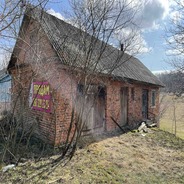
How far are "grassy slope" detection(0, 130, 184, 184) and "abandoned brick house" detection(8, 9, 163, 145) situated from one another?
3.91ft

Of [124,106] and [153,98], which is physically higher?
[153,98]

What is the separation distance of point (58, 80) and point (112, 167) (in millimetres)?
3285

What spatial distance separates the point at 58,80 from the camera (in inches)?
240

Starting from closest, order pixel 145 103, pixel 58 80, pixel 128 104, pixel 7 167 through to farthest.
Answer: pixel 7 167, pixel 58 80, pixel 128 104, pixel 145 103

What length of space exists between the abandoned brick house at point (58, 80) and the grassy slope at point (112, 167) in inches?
46.9

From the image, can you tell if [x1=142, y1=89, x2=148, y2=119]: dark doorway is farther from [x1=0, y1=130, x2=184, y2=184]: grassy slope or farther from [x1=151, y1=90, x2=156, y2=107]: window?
[x1=0, y1=130, x2=184, y2=184]: grassy slope

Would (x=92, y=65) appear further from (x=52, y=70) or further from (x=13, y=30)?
(x=13, y=30)

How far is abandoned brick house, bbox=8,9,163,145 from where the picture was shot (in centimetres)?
506

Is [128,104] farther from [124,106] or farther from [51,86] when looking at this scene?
[51,86]

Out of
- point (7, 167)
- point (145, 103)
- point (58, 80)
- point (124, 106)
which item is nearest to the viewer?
point (7, 167)

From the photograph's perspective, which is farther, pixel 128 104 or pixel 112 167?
pixel 128 104

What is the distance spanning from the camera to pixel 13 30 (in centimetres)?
396

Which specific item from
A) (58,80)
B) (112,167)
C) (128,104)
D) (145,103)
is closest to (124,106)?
(128,104)

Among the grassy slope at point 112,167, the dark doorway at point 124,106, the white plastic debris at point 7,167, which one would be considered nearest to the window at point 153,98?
the dark doorway at point 124,106
